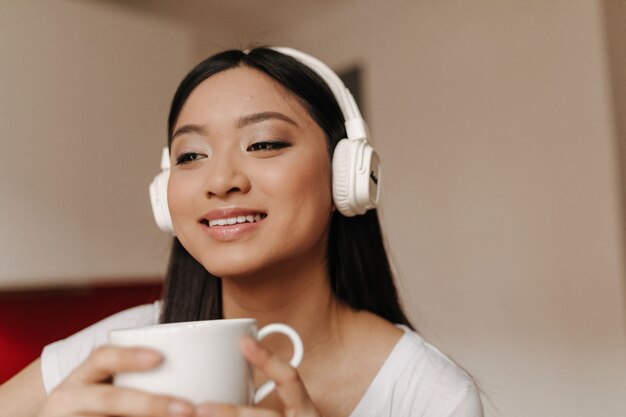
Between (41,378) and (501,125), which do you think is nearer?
(41,378)

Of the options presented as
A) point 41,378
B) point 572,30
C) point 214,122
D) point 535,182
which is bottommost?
point 41,378

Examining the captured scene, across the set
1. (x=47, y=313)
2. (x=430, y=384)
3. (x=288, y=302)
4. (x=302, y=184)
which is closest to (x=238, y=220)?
(x=302, y=184)

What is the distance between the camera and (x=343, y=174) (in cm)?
99

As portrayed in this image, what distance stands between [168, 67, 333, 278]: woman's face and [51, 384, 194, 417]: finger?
343mm

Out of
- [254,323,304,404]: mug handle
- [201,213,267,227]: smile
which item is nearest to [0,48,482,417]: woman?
[201,213,267,227]: smile

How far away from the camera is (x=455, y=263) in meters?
2.27

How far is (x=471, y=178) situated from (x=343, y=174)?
4.55 feet

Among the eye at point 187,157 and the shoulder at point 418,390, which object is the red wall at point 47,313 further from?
the shoulder at point 418,390

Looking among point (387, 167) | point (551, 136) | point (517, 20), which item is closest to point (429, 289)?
point (387, 167)

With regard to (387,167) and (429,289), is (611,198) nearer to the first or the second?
(429,289)

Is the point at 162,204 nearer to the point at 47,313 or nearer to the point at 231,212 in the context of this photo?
the point at 231,212

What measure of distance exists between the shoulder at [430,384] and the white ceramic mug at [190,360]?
0.53 m

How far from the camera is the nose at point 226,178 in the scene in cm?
88

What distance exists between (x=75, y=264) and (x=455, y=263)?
4.56 feet
